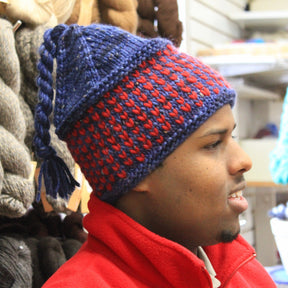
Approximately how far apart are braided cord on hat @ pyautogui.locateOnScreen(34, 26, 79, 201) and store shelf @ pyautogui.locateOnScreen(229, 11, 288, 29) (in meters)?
1.98

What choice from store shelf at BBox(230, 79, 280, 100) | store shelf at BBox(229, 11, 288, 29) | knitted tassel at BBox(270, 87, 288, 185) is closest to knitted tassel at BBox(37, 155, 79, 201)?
knitted tassel at BBox(270, 87, 288, 185)

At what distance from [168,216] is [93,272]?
0.14 m

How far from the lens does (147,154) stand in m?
0.75

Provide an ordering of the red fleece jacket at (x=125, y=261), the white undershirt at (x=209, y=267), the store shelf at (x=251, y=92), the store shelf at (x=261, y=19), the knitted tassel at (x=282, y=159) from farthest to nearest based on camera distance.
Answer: the store shelf at (x=261, y=19) → the store shelf at (x=251, y=92) → the knitted tassel at (x=282, y=159) → the white undershirt at (x=209, y=267) → the red fleece jacket at (x=125, y=261)

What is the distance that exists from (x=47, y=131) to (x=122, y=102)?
0.14m

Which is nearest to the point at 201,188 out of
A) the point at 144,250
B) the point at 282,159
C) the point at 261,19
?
the point at 144,250

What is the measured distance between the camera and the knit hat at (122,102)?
75cm

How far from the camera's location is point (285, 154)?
61.6 inches

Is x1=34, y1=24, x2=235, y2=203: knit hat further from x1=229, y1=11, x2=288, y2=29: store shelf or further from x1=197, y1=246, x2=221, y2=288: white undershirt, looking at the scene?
x1=229, y1=11, x2=288, y2=29: store shelf

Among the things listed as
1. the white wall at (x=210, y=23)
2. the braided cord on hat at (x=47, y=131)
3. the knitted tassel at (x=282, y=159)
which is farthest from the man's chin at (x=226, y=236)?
the white wall at (x=210, y=23)

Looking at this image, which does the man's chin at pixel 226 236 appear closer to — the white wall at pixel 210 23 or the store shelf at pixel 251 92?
the white wall at pixel 210 23

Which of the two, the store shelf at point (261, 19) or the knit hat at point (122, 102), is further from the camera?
the store shelf at point (261, 19)

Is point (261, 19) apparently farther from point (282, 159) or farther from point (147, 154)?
point (147, 154)

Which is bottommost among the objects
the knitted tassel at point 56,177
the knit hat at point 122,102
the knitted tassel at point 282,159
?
the knitted tassel at point 282,159
